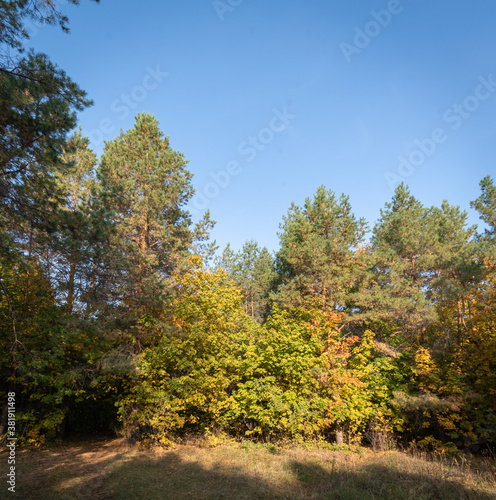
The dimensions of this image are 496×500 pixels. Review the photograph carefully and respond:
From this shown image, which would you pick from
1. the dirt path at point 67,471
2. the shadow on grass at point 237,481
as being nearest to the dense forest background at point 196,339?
the dirt path at point 67,471

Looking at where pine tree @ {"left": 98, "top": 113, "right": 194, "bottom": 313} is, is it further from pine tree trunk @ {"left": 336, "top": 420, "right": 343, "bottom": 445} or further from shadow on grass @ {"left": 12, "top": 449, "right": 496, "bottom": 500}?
pine tree trunk @ {"left": 336, "top": 420, "right": 343, "bottom": 445}

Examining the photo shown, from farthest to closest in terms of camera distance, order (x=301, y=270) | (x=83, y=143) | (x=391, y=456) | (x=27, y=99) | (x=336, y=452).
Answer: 1. (x=301, y=270)
2. (x=83, y=143)
3. (x=336, y=452)
4. (x=391, y=456)
5. (x=27, y=99)

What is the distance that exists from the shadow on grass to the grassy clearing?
2 cm

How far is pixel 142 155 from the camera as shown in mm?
15219

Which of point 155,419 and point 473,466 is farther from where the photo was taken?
point 155,419

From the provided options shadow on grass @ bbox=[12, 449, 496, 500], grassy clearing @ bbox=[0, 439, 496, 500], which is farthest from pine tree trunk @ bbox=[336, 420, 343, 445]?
shadow on grass @ bbox=[12, 449, 496, 500]

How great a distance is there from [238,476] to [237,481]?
476mm

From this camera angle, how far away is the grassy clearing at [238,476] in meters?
7.31

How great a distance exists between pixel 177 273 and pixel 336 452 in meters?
10.8

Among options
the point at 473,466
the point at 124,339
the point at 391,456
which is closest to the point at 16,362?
the point at 124,339

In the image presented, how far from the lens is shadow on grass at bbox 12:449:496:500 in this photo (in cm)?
721

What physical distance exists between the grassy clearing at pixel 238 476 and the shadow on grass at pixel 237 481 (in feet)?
0.08

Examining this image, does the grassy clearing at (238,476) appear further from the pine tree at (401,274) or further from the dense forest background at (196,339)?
the pine tree at (401,274)

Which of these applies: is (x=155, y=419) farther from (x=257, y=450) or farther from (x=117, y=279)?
(x=117, y=279)
